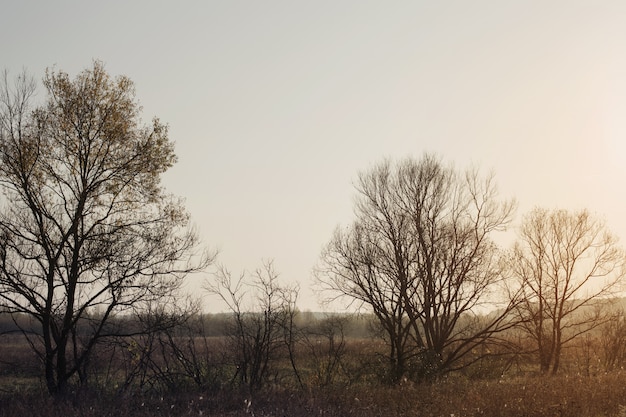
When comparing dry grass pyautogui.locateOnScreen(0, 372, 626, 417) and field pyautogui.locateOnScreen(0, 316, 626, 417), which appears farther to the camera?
field pyautogui.locateOnScreen(0, 316, 626, 417)

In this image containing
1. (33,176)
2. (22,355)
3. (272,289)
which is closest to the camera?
(33,176)

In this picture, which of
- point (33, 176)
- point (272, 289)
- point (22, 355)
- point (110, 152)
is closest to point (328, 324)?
point (272, 289)

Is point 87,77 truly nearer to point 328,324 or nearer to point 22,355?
point 328,324

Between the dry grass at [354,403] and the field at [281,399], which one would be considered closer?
the dry grass at [354,403]

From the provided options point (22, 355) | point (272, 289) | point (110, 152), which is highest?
point (110, 152)

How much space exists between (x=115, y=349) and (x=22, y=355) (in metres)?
20.4

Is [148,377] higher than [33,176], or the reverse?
[33,176]

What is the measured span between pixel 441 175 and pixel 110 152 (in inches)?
579

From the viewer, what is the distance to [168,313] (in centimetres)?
1789

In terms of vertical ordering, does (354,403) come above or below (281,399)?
below

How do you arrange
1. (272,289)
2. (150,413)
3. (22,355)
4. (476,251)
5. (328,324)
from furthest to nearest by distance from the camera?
(22,355) → (476,251) → (328,324) → (272,289) → (150,413)

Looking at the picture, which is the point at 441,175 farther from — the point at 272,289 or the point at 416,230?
the point at 272,289

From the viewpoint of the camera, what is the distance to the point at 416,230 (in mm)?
26781

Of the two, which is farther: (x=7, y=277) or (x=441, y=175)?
(x=441, y=175)
